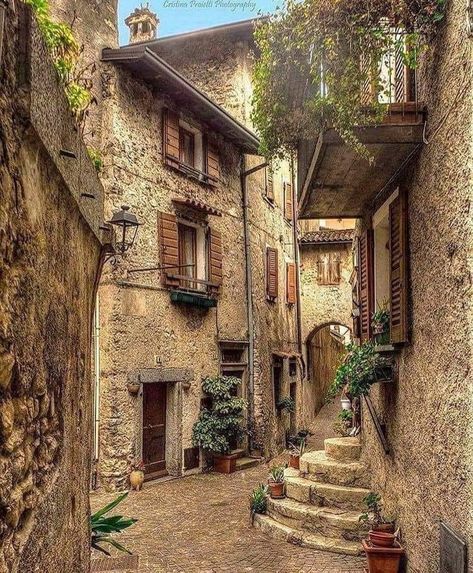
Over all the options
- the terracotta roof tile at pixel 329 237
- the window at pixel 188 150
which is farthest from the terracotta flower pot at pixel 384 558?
the terracotta roof tile at pixel 329 237

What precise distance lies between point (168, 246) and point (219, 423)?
4.11 metres

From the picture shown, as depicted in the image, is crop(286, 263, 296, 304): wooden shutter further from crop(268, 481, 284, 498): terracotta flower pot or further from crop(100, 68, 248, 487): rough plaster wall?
crop(268, 481, 284, 498): terracotta flower pot

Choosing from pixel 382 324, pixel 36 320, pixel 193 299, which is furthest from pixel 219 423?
pixel 36 320

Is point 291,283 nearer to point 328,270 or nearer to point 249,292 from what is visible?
point 328,270

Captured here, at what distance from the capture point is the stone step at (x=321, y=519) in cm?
758

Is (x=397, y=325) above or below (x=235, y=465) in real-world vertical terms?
above

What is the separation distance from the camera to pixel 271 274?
17250 millimetres

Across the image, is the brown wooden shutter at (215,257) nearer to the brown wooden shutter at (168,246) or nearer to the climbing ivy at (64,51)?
the brown wooden shutter at (168,246)

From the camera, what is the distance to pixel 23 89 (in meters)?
2.44

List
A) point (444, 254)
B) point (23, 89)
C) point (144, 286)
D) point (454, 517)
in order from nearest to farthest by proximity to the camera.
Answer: point (23, 89)
point (454, 517)
point (444, 254)
point (144, 286)

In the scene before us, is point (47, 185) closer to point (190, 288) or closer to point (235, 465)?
point (190, 288)

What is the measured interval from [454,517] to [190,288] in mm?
9472

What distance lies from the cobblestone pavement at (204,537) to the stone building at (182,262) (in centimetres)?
108

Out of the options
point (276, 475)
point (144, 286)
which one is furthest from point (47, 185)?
point (144, 286)
